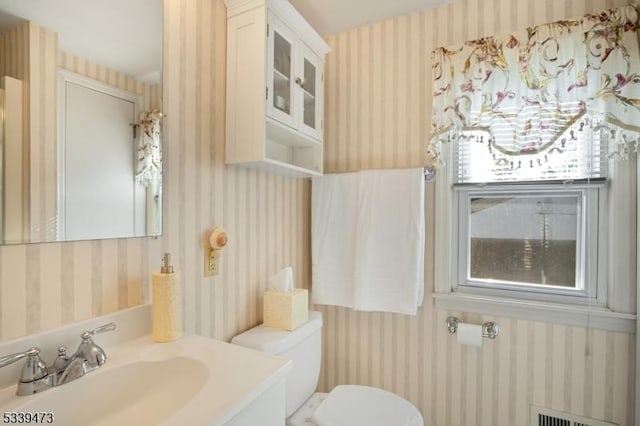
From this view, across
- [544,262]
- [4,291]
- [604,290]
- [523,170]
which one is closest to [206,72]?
[4,291]

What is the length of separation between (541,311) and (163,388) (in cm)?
151

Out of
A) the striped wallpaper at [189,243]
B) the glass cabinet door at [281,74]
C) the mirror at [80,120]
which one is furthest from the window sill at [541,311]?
the mirror at [80,120]

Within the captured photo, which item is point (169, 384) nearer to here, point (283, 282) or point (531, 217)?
point (283, 282)

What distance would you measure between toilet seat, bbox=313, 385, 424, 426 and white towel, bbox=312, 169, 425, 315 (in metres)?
0.38

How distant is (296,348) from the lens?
136cm

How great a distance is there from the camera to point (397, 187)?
5.12 feet

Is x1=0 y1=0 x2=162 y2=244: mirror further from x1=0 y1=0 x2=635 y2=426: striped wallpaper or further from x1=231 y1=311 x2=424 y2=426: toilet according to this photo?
x1=231 y1=311 x2=424 y2=426: toilet

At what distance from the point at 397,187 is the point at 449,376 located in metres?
0.97

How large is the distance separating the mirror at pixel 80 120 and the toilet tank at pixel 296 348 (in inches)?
22.6

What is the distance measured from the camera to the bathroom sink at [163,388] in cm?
65

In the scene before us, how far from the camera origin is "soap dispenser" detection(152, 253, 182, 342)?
3.06 ft

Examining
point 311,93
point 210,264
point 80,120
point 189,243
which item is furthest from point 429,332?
point 80,120

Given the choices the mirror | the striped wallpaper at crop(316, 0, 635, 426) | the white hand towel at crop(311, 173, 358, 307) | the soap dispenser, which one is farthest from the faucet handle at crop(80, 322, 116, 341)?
the striped wallpaper at crop(316, 0, 635, 426)

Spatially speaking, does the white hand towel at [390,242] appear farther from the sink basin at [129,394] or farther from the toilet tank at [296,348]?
the sink basin at [129,394]
